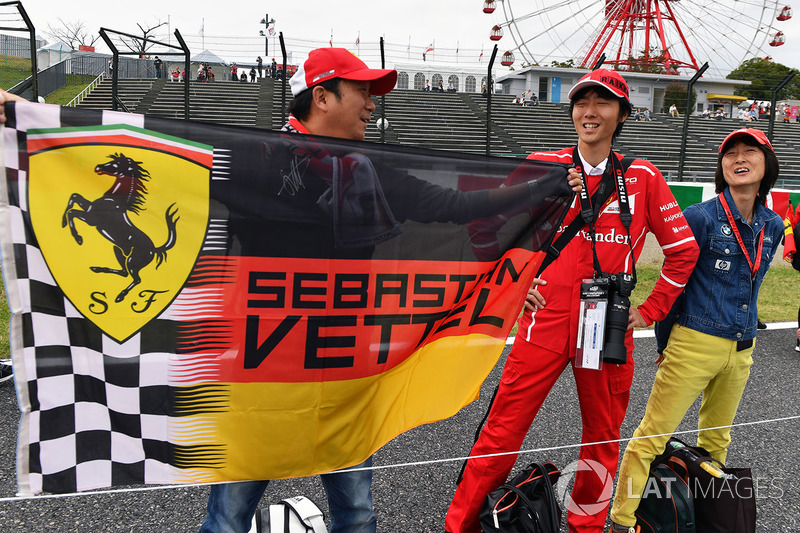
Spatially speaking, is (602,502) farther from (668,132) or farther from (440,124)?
(668,132)

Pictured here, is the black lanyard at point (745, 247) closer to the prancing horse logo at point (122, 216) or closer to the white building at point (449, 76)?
the prancing horse logo at point (122, 216)

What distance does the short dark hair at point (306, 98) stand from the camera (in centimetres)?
192

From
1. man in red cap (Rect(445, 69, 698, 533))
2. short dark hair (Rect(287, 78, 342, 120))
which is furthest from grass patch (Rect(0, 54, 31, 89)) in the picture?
man in red cap (Rect(445, 69, 698, 533))

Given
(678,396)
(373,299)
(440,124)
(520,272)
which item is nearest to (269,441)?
(373,299)

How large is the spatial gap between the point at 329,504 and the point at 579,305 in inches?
48.6

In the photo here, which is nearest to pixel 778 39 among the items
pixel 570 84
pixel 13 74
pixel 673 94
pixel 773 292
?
pixel 673 94

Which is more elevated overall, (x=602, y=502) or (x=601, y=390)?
(x=601, y=390)

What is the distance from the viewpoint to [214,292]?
1752 millimetres

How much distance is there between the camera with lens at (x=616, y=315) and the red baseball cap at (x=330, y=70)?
1.23m

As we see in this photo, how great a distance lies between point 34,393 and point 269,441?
679 mm

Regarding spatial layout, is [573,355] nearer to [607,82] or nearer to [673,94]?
[607,82]

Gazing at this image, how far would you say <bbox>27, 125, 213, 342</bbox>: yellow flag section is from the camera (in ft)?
5.34

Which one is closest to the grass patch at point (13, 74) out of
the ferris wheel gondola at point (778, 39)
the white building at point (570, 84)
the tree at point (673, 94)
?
the white building at point (570, 84)

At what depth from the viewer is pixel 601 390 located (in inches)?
94.9
